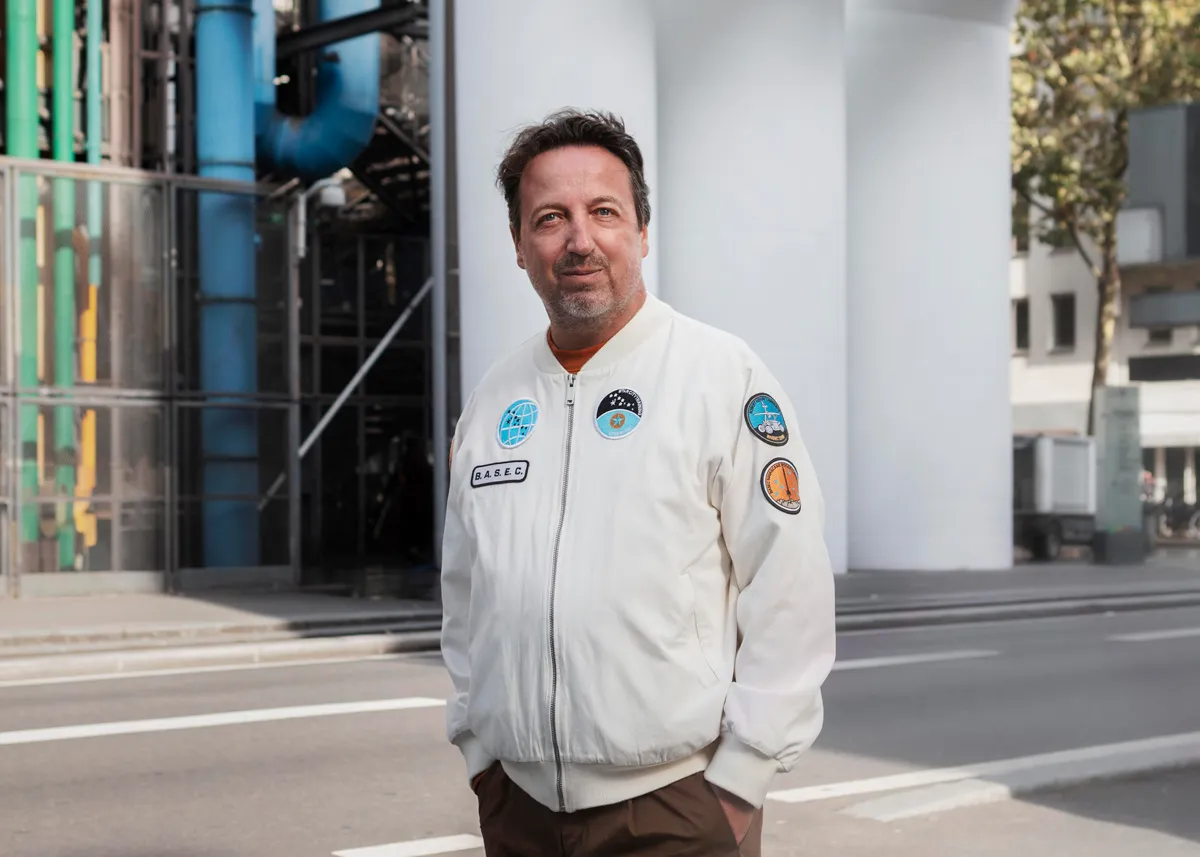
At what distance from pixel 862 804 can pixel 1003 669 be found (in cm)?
600

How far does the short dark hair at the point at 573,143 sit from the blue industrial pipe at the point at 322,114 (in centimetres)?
2110

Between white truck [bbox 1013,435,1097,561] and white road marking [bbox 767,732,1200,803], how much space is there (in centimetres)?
2090

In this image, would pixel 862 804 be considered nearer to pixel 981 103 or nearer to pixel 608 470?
pixel 608 470

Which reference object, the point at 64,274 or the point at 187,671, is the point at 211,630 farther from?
the point at 64,274

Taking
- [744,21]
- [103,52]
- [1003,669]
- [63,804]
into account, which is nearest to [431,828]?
[63,804]

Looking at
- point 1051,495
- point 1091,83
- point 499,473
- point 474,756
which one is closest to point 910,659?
point 474,756

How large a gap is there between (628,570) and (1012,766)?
613 centimetres

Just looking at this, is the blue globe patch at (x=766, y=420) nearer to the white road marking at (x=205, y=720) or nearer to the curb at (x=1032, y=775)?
the curb at (x=1032, y=775)

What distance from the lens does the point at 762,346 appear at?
22891 millimetres

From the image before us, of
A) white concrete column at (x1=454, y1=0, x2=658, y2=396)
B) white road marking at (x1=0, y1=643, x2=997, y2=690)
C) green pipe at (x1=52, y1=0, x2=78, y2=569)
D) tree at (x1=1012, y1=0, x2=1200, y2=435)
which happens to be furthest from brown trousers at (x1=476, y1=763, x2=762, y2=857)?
tree at (x1=1012, y1=0, x2=1200, y2=435)

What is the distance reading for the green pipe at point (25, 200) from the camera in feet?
62.3

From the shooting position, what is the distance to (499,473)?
2.95m

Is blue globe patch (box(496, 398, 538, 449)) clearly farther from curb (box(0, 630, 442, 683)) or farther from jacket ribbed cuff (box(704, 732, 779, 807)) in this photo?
curb (box(0, 630, 442, 683))

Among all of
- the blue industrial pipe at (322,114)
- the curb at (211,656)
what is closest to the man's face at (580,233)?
the curb at (211,656)
